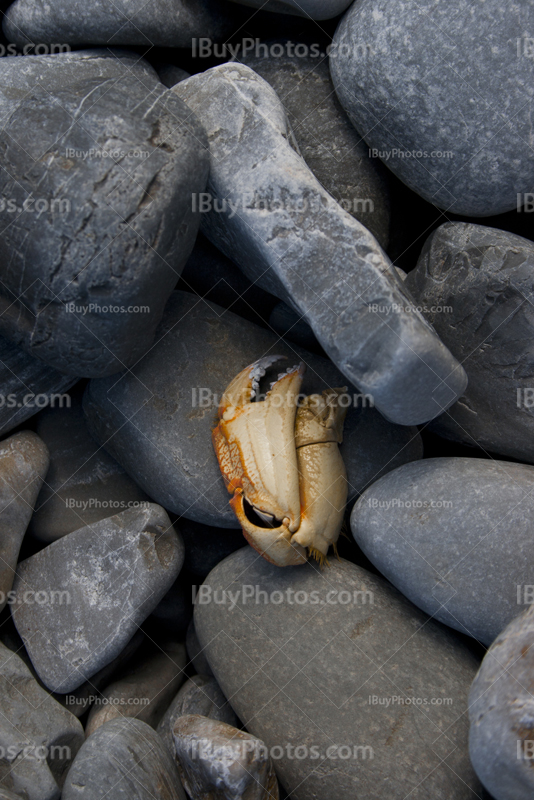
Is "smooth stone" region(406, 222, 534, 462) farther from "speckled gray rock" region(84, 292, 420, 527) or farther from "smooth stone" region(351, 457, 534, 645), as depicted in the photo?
"speckled gray rock" region(84, 292, 420, 527)

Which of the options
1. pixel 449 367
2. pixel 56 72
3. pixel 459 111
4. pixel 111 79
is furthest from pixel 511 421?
pixel 56 72

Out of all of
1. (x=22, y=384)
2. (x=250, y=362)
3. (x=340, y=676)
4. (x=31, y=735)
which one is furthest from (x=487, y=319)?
(x=31, y=735)

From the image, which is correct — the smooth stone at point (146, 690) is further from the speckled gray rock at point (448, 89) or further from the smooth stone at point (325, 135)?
the speckled gray rock at point (448, 89)

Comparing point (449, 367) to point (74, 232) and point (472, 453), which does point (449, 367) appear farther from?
point (74, 232)

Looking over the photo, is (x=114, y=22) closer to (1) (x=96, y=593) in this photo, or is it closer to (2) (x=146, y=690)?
(1) (x=96, y=593)

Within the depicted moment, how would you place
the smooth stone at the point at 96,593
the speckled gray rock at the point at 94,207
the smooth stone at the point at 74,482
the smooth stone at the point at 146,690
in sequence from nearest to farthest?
the speckled gray rock at the point at 94,207, the smooth stone at the point at 96,593, the smooth stone at the point at 146,690, the smooth stone at the point at 74,482

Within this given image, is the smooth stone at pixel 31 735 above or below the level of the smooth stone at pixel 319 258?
below

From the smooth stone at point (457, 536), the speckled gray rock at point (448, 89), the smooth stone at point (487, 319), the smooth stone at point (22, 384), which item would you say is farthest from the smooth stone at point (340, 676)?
the speckled gray rock at point (448, 89)
